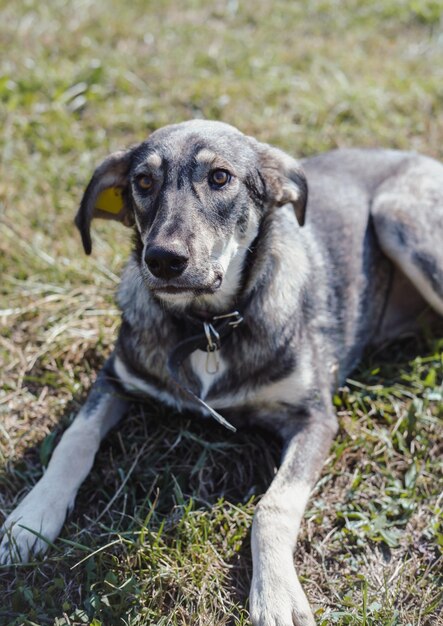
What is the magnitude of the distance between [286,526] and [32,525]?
102 centimetres

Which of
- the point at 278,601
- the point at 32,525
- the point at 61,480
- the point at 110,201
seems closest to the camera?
the point at 278,601

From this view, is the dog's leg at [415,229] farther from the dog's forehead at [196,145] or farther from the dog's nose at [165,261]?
the dog's nose at [165,261]

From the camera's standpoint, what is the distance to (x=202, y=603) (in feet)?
9.50

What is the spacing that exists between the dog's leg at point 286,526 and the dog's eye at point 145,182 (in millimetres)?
1243

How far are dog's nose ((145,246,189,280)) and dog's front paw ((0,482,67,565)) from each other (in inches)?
41.5

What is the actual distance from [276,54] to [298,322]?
12.5 feet

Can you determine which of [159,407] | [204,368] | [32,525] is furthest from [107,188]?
[32,525]

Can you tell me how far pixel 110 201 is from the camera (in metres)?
3.65

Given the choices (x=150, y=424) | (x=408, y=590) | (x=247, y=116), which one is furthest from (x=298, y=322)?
(x=247, y=116)

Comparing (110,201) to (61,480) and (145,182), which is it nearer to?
(145,182)

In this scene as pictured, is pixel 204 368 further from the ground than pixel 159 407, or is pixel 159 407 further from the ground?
pixel 204 368

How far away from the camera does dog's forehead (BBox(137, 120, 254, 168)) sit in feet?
10.7

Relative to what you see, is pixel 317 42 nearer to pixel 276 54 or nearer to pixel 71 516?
pixel 276 54

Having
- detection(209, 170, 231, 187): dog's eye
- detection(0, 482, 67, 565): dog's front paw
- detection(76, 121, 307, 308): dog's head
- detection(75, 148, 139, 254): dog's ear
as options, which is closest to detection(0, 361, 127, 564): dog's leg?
detection(0, 482, 67, 565): dog's front paw
